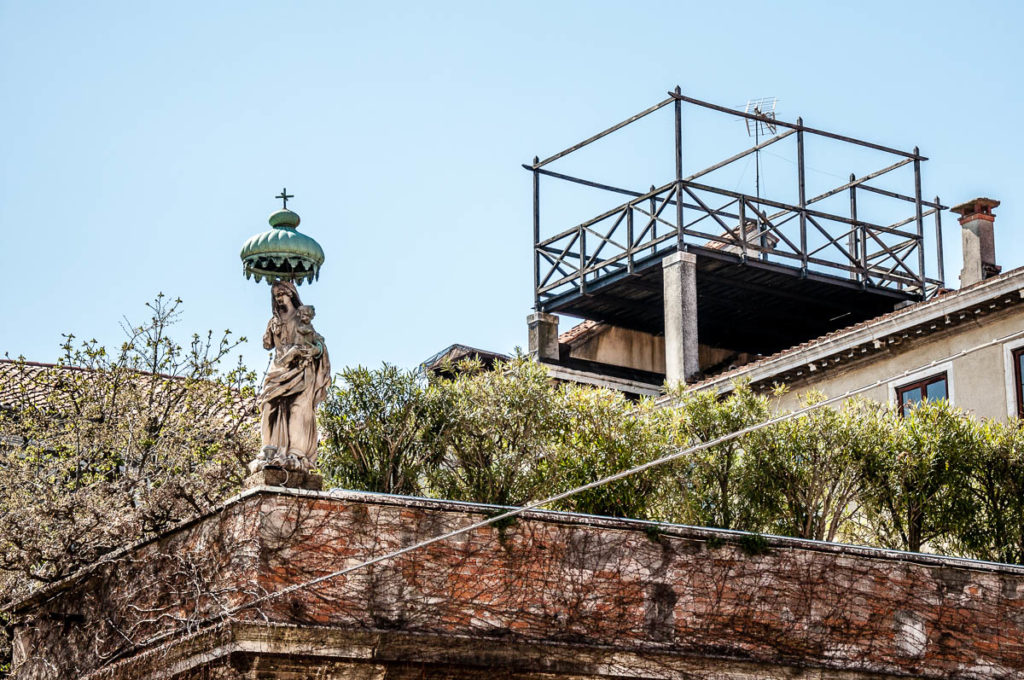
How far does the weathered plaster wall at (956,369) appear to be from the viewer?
2381 cm

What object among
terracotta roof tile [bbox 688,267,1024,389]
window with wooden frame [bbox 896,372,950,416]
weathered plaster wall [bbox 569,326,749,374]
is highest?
weathered plaster wall [bbox 569,326,749,374]

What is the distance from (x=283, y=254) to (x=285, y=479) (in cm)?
225

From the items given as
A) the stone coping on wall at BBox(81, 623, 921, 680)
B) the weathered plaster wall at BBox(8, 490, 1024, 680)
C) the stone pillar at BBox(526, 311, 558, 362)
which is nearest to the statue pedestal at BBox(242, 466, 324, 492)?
the weathered plaster wall at BBox(8, 490, 1024, 680)

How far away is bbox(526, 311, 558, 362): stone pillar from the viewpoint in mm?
30531

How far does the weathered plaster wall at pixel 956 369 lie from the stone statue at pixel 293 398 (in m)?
8.97

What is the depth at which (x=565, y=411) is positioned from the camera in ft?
68.4

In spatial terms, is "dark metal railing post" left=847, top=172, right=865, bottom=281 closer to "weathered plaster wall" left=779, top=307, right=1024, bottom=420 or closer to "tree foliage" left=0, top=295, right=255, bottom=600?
"weathered plaster wall" left=779, top=307, right=1024, bottom=420

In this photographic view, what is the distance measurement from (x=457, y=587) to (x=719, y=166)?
→ 15374mm

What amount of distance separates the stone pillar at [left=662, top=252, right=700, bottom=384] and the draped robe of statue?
1326 centimetres

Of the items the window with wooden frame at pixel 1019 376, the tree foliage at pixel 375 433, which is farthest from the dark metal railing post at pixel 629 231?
the tree foliage at pixel 375 433

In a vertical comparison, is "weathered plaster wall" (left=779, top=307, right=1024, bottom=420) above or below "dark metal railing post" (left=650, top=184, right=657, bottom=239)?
below

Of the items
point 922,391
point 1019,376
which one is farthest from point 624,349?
point 1019,376

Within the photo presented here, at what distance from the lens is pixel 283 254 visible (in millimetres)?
16391

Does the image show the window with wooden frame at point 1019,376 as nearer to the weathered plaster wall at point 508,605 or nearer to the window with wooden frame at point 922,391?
the window with wooden frame at point 922,391
